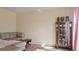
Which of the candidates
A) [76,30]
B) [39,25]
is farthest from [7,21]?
[76,30]

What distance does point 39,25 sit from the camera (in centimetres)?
112

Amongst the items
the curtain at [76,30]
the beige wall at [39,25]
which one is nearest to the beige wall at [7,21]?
the beige wall at [39,25]

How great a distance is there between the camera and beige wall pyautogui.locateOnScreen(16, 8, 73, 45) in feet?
3.62

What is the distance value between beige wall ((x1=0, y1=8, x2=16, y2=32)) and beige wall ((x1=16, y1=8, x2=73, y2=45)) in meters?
0.06

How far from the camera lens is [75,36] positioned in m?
1.07

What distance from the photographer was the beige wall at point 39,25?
110 centimetres

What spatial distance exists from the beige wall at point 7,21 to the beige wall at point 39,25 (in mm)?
56

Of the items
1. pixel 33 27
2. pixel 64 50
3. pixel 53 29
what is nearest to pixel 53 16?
pixel 53 29

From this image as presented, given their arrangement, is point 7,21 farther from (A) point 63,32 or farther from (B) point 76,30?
(B) point 76,30

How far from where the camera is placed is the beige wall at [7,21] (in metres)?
1.07

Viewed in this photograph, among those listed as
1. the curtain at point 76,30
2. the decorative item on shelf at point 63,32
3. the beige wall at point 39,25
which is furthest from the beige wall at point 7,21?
the curtain at point 76,30

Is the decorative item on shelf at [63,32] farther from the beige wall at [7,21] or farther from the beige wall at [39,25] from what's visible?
the beige wall at [7,21]

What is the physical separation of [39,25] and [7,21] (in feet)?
1.20
